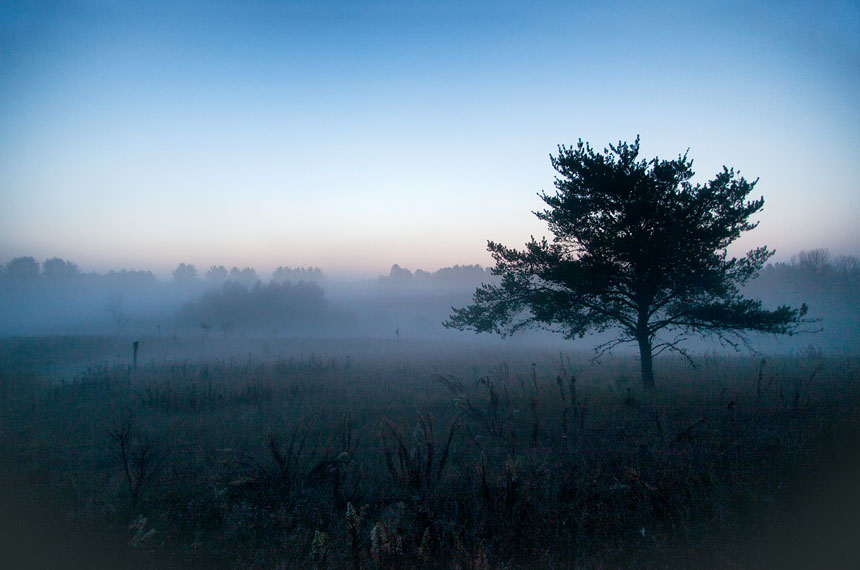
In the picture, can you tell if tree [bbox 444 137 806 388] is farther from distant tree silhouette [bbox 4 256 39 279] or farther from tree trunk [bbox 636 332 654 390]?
distant tree silhouette [bbox 4 256 39 279]

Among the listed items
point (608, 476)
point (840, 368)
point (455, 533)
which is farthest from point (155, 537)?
point (840, 368)

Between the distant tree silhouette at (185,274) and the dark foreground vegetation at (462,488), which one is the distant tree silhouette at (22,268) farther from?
the dark foreground vegetation at (462,488)

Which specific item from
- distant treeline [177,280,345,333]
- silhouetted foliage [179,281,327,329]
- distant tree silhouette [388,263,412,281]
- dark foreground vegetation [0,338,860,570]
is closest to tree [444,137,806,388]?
dark foreground vegetation [0,338,860,570]

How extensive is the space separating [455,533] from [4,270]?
523 feet

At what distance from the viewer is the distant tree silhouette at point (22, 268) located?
115312mm

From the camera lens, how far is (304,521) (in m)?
5.04

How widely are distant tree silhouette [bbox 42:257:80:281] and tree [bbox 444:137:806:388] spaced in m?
162

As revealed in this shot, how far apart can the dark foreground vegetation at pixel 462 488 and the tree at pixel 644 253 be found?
197 centimetres

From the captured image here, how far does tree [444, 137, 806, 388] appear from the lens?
10250 millimetres

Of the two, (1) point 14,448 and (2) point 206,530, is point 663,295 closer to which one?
(2) point 206,530

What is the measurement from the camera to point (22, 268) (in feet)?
387

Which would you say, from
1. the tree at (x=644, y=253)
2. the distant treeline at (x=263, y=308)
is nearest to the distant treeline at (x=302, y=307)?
the distant treeline at (x=263, y=308)

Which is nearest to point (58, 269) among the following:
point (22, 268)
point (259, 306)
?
point (22, 268)

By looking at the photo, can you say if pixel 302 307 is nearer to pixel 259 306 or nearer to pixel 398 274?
pixel 259 306
